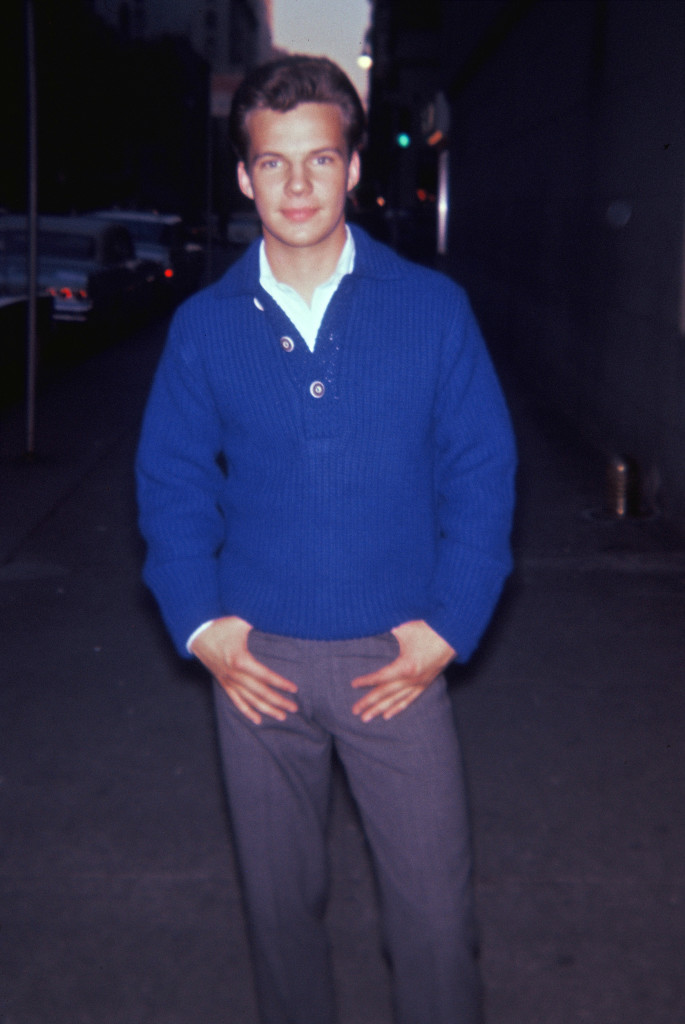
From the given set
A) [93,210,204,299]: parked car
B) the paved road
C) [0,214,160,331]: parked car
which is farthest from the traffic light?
the paved road

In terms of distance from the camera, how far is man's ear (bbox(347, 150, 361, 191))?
2369 millimetres

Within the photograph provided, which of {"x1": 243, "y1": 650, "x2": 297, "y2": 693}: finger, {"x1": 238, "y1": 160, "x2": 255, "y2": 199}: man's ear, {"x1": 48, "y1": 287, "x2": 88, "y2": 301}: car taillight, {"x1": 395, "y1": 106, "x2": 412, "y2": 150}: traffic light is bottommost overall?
{"x1": 48, "y1": 287, "x2": 88, "y2": 301}: car taillight

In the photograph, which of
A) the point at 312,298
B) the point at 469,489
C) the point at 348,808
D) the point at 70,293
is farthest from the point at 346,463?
the point at 70,293

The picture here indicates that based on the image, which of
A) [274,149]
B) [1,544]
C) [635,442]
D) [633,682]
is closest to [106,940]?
[274,149]

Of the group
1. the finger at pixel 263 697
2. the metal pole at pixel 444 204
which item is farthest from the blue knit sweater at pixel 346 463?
the metal pole at pixel 444 204

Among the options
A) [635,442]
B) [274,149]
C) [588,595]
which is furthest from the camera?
[635,442]

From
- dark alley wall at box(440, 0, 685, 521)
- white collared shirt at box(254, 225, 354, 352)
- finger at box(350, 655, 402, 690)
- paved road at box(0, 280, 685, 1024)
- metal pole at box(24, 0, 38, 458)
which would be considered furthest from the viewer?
metal pole at box(24, 0, 38, 458)

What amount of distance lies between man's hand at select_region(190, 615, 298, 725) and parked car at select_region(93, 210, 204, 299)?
847 inches

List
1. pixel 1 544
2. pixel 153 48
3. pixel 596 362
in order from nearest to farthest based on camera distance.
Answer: pixel 1 544 → pixel 596 362 → pixel 153 48

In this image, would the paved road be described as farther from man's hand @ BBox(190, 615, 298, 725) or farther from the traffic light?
the traffic light

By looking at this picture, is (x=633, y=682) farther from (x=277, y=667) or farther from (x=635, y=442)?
(x=635, y=442)

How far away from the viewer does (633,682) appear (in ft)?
17.4

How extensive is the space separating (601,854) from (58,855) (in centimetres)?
160

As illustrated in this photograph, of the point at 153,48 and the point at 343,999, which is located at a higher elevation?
the point at 153,48
